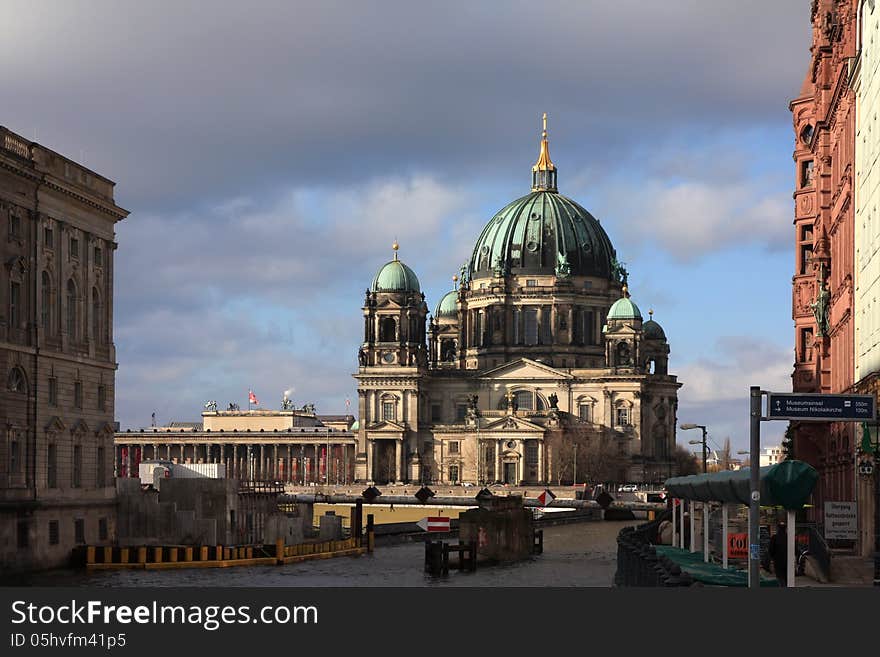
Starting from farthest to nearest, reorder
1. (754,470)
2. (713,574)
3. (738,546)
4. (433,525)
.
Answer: (433,525), (738,546), (713,574), (754,470)

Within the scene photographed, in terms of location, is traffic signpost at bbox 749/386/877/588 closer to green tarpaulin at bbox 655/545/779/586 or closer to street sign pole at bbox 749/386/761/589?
street sign pole at bbox 749/386/761/589

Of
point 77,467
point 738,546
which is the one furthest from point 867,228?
point 77,467

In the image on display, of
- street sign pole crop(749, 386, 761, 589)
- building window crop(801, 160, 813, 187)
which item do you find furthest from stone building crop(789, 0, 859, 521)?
street sign pole crop(749, 386, 761, 589)

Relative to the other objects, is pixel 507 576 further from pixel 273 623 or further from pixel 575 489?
pixel 575 489

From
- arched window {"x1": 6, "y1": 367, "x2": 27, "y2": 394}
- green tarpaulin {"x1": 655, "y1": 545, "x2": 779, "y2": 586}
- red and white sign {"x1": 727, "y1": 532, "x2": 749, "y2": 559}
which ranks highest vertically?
arched window {"x1": 6, "y1": 367, "x2": 27, "y2": 394}

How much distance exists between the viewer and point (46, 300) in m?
70.2

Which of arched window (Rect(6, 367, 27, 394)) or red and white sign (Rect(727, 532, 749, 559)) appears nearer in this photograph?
red and white sign (Rect(727, 532, 749, 559))

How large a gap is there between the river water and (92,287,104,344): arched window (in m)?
10.1

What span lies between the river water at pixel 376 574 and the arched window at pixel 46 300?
9.61 m

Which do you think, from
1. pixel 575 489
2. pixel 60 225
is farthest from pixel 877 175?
pixel 575 489

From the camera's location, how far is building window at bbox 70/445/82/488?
72.4m

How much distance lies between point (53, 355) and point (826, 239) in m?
34.6

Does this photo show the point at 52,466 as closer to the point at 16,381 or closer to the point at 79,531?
the point at 79,531

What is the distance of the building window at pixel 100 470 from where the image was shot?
75062 millimetres
